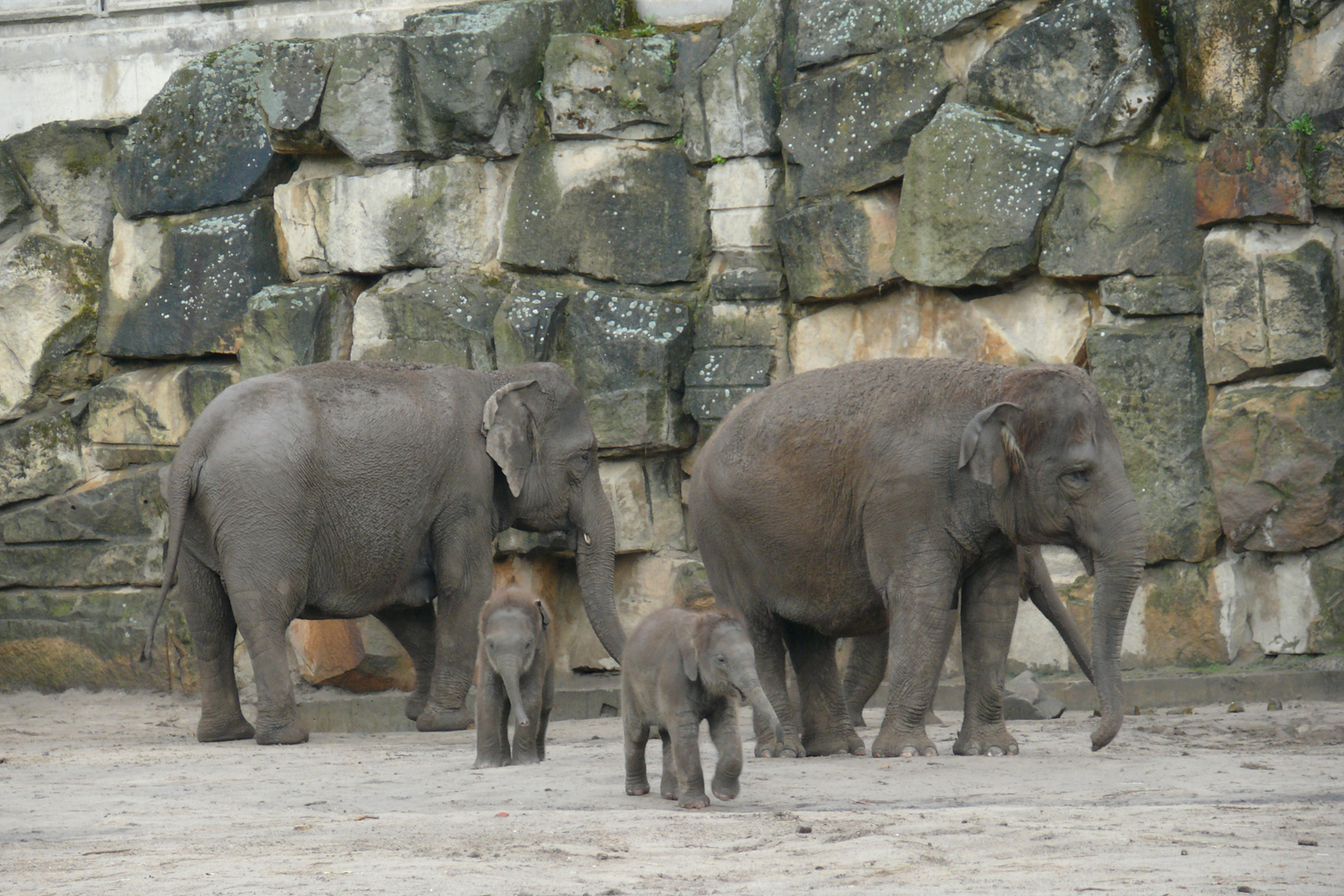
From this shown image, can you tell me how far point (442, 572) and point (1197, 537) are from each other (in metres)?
4.30

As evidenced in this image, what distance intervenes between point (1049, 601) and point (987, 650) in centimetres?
130

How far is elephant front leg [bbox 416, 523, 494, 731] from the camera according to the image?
29.1 ft

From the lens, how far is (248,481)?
823cm

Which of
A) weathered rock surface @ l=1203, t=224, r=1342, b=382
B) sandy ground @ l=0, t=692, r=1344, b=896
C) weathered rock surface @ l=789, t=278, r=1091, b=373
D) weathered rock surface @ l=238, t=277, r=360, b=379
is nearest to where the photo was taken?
sandy ground @ l=0, t=692, r=1344, b=896

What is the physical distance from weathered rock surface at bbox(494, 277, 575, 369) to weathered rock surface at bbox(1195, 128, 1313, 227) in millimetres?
4064

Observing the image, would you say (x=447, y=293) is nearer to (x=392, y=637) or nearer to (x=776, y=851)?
(x=392, y=637)

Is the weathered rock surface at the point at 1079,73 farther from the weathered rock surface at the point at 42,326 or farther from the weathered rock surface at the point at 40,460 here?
the weathered rock surface at the point at 40,460

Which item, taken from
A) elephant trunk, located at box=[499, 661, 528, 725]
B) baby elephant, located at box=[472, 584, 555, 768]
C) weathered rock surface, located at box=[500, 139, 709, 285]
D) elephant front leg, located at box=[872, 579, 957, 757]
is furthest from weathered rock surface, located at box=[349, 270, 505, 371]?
elephant front leg, located at box=[872, 579, 957, 757]

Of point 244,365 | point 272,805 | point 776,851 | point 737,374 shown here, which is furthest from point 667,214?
point 776,851

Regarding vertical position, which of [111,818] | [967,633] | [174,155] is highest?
[174,155]

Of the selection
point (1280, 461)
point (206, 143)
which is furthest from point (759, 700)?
point (206, 143)

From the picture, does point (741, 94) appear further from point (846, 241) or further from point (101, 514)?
point (101, 514)

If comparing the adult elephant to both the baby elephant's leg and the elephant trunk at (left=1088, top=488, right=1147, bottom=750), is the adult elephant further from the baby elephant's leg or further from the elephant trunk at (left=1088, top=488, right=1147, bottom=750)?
the baby elephant's leg

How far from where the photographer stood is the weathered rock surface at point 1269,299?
905 cm
